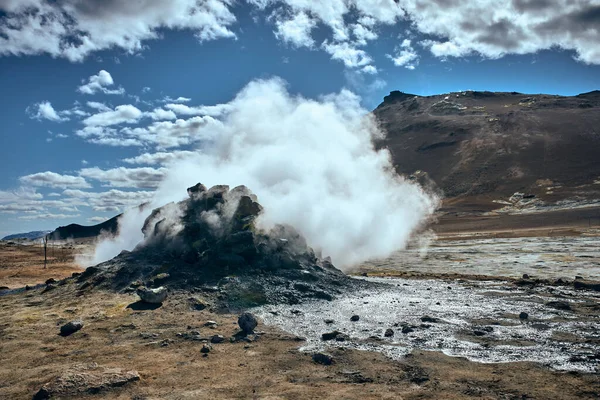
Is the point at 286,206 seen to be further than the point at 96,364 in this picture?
Yes

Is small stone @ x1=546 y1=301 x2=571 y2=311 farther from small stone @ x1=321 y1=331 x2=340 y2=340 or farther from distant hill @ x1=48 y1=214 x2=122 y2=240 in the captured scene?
distant hill @ x1=48 y1=214 x2=122 y2=240

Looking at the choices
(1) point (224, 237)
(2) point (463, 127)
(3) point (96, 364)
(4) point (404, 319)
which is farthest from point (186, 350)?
(2) point (463, 127)

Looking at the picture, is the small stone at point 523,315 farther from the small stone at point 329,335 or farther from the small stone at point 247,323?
the small stone at point 247,323

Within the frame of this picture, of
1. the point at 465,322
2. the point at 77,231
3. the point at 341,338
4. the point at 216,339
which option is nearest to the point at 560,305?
the point at 465,322

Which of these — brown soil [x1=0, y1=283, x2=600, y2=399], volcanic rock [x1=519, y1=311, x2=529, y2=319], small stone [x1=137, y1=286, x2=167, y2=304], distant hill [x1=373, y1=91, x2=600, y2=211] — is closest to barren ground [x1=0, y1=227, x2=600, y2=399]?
brown soil [x1=0, y1=283, x2=600, y2=399]

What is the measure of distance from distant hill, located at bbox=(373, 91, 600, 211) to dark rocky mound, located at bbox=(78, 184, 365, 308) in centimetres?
9702

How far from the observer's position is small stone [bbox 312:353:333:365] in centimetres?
1327

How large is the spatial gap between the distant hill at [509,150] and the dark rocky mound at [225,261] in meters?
97.0

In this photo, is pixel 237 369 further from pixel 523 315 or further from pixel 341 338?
pixel 523 315

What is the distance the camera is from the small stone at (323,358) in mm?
13269

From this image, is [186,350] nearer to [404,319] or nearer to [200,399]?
→ [200,399]

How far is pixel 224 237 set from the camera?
27.3 m

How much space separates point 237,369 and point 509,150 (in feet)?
505

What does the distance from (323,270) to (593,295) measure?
14436 millimetres
